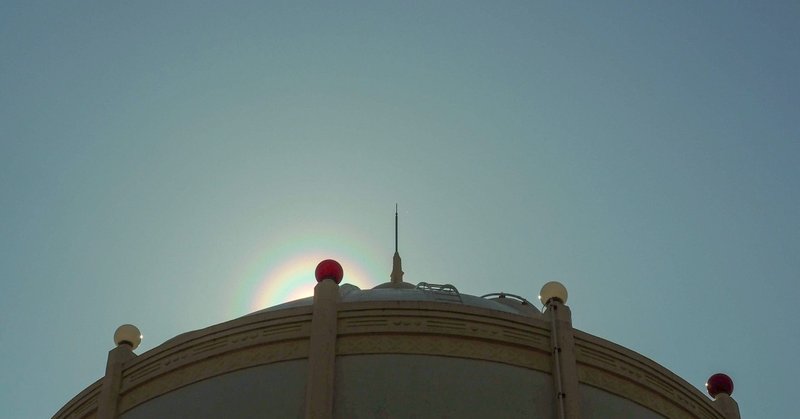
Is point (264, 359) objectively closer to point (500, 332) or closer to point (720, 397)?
point (500, 332)

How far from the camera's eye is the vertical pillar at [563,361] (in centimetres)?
1730

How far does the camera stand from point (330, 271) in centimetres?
1842

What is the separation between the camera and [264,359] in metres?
17.9

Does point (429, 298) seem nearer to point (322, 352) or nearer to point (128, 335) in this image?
point (322, 352)

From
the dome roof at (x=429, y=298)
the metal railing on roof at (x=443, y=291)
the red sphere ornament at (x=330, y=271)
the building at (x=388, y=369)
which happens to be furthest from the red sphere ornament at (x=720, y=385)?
the red sphere ornament at (x=330, y=271)

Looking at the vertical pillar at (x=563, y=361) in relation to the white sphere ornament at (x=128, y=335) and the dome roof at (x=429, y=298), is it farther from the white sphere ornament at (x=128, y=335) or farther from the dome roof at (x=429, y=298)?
the white sphere ornament at (x=128, y=335)

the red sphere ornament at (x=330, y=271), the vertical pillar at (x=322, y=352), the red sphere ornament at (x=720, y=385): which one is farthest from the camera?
the red sphere ornament at (x=720, y=385)

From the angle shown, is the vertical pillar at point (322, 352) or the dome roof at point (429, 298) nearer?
the vertical pillar at point (322, 352)

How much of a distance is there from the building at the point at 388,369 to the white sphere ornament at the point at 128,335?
0.30m

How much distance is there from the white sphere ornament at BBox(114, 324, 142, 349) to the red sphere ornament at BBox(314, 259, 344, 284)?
3.09 m

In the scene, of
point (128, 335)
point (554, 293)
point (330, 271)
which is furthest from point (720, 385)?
point (128, 335)

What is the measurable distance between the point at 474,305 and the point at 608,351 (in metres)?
2.03

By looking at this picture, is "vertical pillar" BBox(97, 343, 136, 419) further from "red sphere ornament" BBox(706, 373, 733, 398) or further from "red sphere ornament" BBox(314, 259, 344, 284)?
"red sphere ornament" BBox(706, 373, 733, 398)

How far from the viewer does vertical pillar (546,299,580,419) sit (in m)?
17.3
